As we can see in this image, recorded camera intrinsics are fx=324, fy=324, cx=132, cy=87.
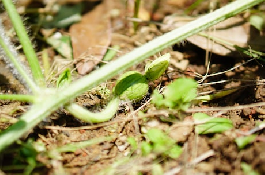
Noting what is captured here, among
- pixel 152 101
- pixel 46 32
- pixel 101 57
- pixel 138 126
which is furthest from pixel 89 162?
pixel 46 32

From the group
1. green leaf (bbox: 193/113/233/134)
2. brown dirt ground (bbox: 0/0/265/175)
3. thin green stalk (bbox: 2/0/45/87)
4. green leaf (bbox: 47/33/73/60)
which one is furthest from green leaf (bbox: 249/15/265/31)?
thin green stalk (bbox: 2/0/45/87)

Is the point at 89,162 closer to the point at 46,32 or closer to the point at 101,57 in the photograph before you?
the point at 101,57

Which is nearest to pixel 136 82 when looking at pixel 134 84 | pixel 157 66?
pixel 134 84

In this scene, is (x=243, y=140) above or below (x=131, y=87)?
below

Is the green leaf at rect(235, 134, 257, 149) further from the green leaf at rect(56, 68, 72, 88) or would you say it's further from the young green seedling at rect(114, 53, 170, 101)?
the green leaf at rect(56, 68, 72, 88)

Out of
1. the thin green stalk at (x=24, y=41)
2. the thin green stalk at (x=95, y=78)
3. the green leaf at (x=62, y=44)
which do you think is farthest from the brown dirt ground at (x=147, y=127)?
the green leaf at (x=62, y=44)

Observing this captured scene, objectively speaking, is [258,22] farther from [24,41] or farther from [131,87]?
[24,41]
